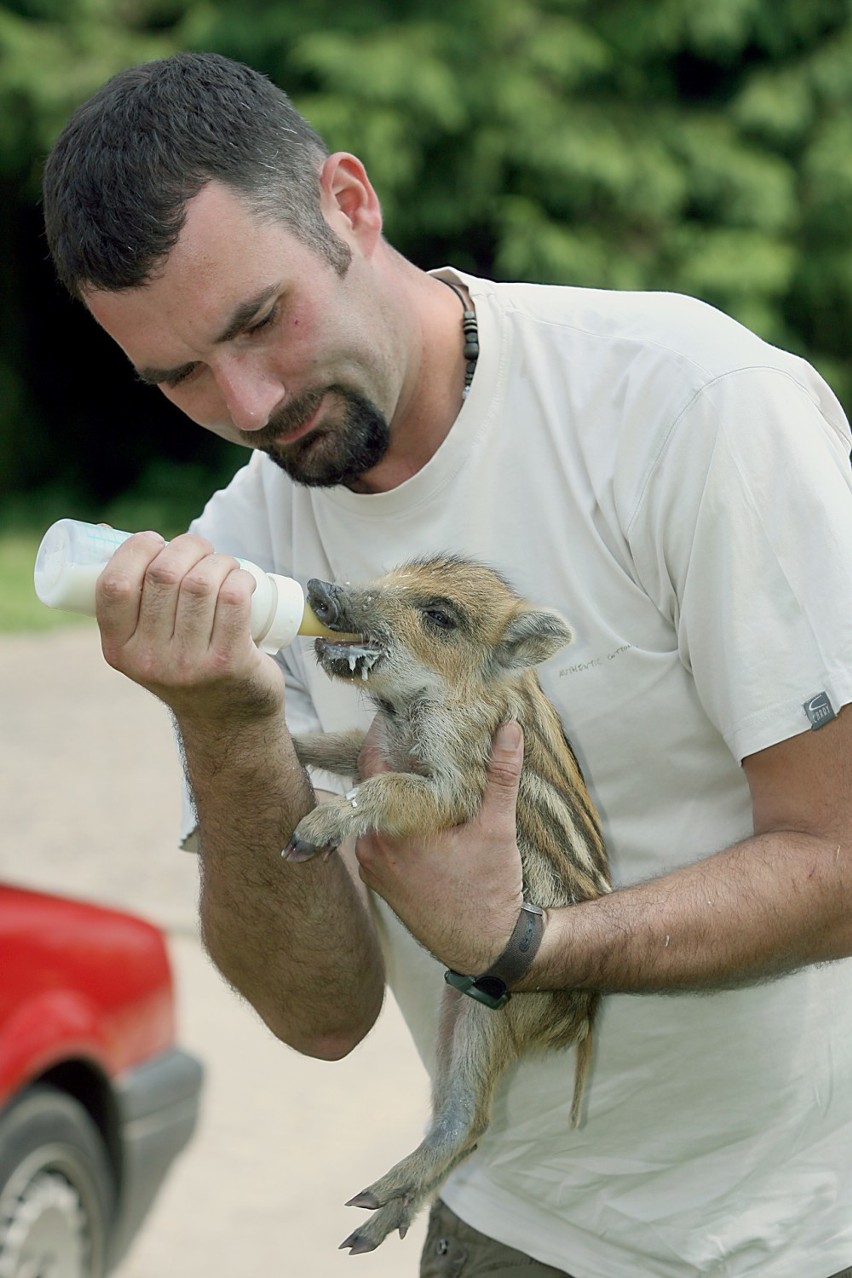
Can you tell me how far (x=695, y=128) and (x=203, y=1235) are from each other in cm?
1320

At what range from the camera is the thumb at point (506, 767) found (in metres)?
2.19

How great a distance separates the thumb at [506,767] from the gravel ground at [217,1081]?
3.24 m

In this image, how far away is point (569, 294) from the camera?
8.05ft

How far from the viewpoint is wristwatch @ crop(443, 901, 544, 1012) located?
2.15m

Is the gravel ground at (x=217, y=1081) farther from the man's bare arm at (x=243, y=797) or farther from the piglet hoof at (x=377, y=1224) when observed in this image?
the piglet hoof at (x=377, y=1224)

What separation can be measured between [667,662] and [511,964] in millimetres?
476

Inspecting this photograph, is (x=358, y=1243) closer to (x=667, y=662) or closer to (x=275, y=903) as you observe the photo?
(x=275, y=903)

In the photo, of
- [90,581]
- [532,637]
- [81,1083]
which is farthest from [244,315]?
[81,1083]

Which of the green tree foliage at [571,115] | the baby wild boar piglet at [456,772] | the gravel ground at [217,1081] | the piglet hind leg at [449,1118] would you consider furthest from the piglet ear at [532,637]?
the green tree foliage at [571,115]

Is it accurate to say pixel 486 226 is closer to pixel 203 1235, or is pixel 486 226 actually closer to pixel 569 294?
pixel 203 1235

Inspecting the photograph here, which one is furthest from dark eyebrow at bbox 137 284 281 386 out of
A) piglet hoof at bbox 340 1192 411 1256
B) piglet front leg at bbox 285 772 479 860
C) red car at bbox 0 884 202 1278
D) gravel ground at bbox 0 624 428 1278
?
gravel ground at bbox 0 624 428 1278

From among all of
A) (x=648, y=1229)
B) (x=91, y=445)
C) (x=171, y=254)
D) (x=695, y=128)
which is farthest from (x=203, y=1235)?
(x=91, y=445)

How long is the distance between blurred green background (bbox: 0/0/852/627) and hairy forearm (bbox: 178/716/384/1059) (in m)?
12.4

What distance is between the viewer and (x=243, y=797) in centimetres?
233
